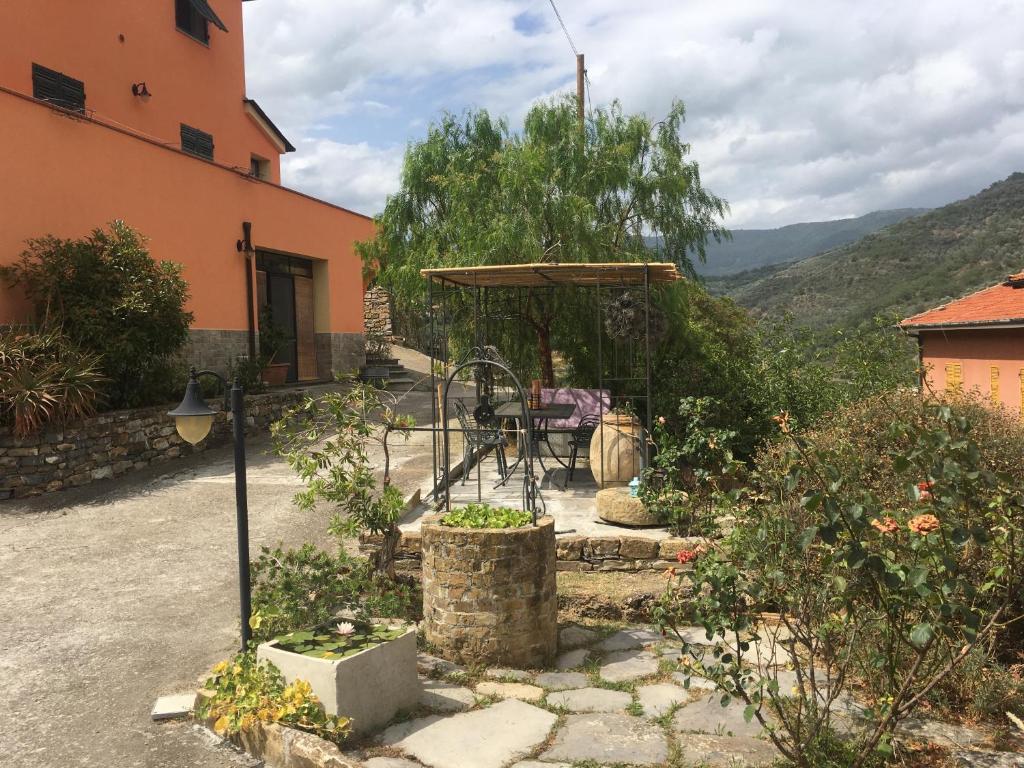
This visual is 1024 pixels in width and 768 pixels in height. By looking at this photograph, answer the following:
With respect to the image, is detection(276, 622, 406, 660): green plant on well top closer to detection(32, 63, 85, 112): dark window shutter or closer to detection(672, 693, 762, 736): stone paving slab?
detection(672, 693, 762, 736): stone paving slab

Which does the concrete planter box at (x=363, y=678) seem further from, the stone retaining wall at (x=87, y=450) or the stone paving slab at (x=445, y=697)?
the stone retaining wall at (x=87, y=450)

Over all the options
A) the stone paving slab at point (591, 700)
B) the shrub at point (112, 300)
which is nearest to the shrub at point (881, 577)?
the stone paving slab at point (591, 700)

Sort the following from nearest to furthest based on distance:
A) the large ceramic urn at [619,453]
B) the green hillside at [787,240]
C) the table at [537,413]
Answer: the table at [537,413] < the large ceramic urn at [619,453] < the green hillside at [787,240]

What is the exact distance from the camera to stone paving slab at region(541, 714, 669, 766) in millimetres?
3521

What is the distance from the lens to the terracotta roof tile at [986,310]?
12446 millimetres

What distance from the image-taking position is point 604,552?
21.1ft

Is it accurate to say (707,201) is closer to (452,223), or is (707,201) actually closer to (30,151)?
(452,223)

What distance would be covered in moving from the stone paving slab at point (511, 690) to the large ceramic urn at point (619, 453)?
3.90 m

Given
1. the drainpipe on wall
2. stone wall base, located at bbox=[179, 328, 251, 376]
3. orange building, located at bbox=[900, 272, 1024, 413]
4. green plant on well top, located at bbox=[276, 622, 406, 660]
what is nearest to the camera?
green plant on well top, located at bbox=[276, 622, 406, 660]

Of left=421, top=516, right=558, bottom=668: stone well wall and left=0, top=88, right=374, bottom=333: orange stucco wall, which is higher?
left=0, top=88, right=374, bottom=333: orange stucco wall

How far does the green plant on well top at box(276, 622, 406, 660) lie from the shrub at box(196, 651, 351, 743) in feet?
0.53

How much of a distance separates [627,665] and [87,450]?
7.10 meters

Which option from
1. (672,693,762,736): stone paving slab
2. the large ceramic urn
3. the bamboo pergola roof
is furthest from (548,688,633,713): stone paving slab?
the bamboo pergola roof

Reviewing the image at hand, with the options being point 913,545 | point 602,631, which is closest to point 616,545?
point 602,631
